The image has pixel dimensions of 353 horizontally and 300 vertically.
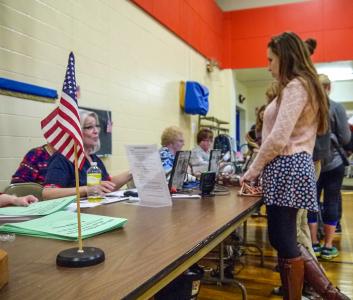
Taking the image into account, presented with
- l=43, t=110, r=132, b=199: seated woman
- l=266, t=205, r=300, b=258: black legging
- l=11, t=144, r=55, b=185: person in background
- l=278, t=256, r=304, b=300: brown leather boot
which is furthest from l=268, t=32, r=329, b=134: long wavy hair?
l=11, t=144, r=55, b=185: person in background

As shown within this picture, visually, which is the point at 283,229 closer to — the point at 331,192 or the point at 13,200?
the point at 13,200

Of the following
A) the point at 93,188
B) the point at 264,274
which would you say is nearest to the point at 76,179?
the point at 93,188

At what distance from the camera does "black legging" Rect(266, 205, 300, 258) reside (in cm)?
163

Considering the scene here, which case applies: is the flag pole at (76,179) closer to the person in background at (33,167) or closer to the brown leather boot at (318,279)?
the brown leather boot at (318,279)

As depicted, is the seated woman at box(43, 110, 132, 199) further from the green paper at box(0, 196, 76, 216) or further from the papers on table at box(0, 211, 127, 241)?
the papers on table at box(0, 211, 127, 241)

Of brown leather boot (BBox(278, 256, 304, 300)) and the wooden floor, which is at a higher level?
brown leather boot (BBox(278, 256, 304, 300))

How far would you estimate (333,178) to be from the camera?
302 cm

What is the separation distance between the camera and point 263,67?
732 centimetres

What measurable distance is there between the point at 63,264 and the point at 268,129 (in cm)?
124

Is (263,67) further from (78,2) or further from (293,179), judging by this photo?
(293,179)

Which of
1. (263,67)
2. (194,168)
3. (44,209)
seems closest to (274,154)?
(44,209)

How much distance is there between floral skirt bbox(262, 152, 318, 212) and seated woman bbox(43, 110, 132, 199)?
78 centimetres

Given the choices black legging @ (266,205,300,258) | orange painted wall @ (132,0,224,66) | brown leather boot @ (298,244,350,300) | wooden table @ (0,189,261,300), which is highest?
orange painted wall @ (132,0,224,66)

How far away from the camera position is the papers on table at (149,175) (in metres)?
1.59
